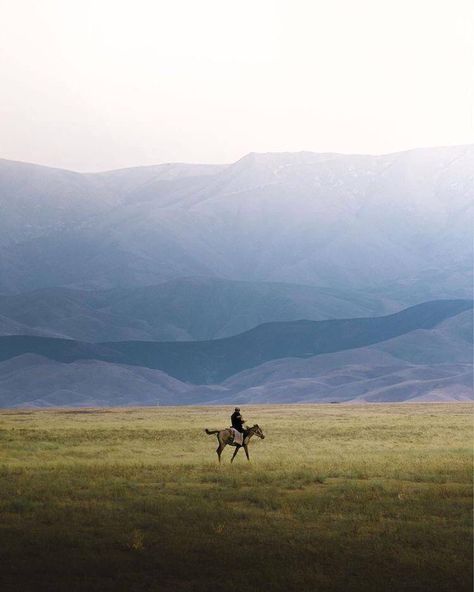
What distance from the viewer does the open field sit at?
17656 mm

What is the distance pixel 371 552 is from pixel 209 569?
347 centimetres

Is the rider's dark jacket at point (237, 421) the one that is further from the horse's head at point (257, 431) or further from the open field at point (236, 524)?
the horse's head at point (257, 431)

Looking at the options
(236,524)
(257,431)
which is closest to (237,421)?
(257,431)

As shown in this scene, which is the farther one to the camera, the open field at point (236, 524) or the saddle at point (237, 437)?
the saddle at point (237, 437)

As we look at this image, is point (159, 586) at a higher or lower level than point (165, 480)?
lower

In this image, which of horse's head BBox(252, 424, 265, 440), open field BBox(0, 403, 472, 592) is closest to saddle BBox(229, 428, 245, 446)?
open field BBox(0, 403, 472, 592)

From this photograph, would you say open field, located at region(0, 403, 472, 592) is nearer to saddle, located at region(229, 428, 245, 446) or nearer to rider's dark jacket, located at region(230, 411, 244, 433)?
saddle, located at region(229, 428, 245, 446)

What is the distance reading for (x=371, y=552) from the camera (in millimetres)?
19562

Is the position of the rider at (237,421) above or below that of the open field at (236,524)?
above

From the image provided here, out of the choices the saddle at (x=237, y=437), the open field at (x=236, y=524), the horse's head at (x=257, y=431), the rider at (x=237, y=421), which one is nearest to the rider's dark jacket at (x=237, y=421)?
the rider at (x=237, y=421)

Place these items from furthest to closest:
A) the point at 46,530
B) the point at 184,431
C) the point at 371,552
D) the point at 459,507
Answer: the point at 184,431
the point at 459,507
the point at 46,530
the point at 371,552

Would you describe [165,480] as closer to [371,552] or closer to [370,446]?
[371,552]

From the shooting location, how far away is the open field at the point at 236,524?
57.9ft

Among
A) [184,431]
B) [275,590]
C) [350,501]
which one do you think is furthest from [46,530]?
[184,431]
